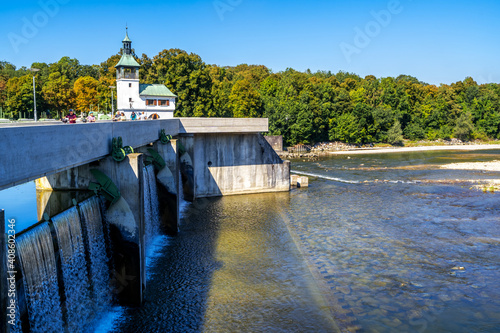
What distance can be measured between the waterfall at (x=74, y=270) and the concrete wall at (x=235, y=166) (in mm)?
24739

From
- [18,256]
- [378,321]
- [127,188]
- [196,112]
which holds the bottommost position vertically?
[378,321]

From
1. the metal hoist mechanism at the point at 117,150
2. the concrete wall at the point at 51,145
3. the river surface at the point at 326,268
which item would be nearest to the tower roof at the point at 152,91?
the river surface at the point at 326,268

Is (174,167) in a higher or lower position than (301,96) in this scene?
lower

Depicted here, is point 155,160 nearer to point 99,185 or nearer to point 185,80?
point 99,185

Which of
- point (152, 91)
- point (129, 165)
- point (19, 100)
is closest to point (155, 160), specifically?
point (129, 165)

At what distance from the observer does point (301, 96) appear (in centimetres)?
9981

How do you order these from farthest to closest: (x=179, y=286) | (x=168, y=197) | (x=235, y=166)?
(x=235, y=166), (x=168, y=197), (x=179, y=286)

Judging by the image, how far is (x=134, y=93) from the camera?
193 feet

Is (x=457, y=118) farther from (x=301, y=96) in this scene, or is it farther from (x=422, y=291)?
(x=422, y=291)

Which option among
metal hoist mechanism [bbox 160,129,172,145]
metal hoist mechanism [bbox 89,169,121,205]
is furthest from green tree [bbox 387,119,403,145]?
metal hoist mechanism [bbox 89,169,121,205]

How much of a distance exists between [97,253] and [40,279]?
420cm


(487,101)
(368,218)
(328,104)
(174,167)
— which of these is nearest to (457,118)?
(487,101)

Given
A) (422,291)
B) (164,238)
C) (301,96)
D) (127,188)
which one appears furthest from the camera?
(301,96)

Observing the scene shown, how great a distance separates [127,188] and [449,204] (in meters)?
31.0
